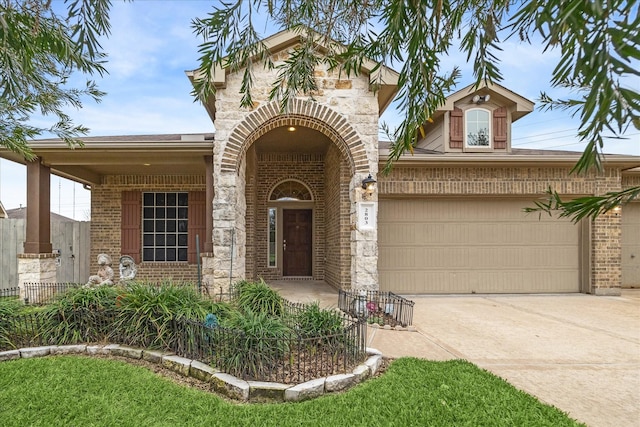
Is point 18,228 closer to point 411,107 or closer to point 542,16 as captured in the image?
point 411,107

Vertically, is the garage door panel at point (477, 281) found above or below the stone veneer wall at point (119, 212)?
below

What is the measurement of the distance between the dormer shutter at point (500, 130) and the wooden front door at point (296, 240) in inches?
195

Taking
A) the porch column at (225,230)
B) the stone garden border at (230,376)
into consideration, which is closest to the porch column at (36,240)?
the porch column at (225,230)

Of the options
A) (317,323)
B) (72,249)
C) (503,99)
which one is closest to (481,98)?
(503,99)

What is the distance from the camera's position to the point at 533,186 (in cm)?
790

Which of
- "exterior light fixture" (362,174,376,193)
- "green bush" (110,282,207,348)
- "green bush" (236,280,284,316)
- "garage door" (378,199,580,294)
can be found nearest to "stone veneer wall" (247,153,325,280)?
"garage door" (378,199,580,294)

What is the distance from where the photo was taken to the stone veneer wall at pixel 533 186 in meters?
7.86

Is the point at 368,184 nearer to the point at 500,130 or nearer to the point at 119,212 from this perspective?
the point at 500,130

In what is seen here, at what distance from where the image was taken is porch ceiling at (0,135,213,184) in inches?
276

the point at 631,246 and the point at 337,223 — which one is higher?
the point at 337,223

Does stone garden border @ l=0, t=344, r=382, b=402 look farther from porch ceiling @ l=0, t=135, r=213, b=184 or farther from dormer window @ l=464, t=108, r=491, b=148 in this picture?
dormer window @ l=464, t=108, r=491, b=148

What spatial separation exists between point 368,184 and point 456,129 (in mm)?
3341

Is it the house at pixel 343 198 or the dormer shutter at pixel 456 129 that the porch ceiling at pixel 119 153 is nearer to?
the house at pixel 343 198

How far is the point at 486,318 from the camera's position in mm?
5805
